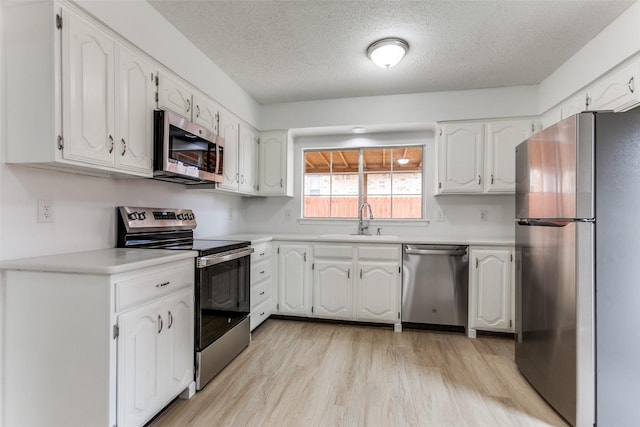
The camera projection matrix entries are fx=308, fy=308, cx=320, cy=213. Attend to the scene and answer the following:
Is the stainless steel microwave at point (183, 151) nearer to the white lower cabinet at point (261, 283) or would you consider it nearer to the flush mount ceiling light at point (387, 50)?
the white lower cabinet at point (261, 283)

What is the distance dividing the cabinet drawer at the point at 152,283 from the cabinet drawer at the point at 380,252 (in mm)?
1701

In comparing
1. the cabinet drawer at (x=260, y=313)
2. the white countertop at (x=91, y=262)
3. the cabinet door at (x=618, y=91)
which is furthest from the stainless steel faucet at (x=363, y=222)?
the white countertop at (x=91, y=262)

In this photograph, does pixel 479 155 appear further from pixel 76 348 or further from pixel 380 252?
pixel 76 348

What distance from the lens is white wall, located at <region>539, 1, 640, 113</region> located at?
1.90 m

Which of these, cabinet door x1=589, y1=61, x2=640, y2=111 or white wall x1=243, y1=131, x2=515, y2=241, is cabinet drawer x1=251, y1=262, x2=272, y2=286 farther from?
cabinet door x1=589, y1=61, x2=640, y2=111

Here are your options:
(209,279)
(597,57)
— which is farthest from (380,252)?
(597,57)

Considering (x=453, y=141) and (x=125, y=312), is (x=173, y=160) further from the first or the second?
(x=453, y=141)

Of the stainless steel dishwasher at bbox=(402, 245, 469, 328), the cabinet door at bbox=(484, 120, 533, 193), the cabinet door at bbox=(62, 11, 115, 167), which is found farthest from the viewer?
the cabinet door at bbox=(484, 120, 533, 193)

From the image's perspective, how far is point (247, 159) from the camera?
132 inches

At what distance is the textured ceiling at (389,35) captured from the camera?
193cm

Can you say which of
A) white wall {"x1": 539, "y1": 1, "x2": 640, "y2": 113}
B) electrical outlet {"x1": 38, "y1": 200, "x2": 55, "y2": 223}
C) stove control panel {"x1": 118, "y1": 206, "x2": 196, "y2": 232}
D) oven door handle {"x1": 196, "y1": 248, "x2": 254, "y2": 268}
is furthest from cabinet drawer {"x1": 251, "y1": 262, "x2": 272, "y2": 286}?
white wall {"x1": 539, "y1": 1, "x2": 640, "y2": 113}

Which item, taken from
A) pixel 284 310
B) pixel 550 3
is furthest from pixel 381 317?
pixel 550 3

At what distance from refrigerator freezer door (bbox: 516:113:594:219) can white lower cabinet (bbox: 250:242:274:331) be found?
7.20ft

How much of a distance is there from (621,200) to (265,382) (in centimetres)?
229
